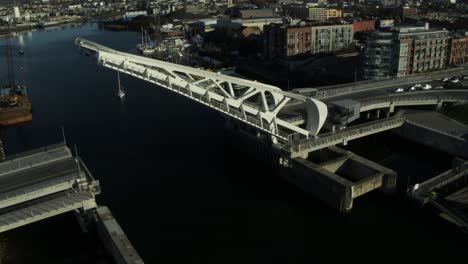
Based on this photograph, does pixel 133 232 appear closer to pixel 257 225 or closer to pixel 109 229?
pixel 109 229

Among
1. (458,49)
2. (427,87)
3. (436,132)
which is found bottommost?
(436,132)

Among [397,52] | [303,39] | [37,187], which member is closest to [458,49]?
[397,52]

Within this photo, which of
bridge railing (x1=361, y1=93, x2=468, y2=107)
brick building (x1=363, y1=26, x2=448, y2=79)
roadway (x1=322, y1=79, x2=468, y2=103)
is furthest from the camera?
brick building (x1=363, y1=26, x2=448, y2=79)

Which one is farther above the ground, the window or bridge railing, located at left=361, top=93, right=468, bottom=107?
the window

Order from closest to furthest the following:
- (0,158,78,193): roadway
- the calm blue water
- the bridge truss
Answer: the calm blue water < (0,158,78,193): roadway < the bridge truss

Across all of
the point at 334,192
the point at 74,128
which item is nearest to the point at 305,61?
the point at 74,128

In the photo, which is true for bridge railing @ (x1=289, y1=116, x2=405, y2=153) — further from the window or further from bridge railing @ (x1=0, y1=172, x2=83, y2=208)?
the window

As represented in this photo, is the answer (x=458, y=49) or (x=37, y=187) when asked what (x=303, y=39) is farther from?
(x=37, y=187)

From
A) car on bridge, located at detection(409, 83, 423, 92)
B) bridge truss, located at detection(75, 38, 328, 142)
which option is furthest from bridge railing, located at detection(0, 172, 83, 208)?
car on bridge, located at detection(409, 83, 423, 92)

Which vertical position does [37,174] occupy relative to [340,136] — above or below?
above

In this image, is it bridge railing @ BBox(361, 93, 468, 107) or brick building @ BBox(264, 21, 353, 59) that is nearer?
bridge railing @ BBox(361, 93, 468, 107)
